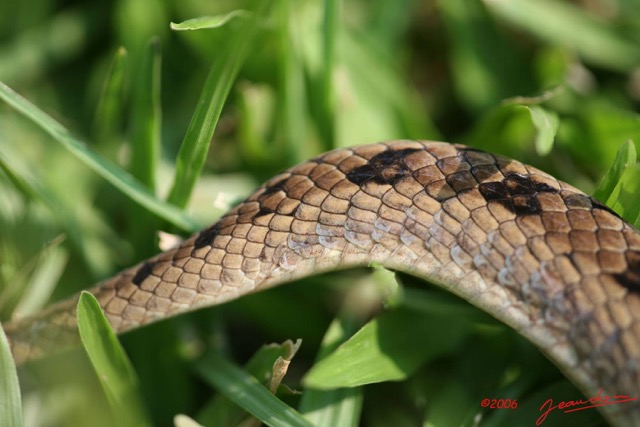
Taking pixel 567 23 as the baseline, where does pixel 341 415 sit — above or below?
below

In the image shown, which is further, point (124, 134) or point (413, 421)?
point (124, 134)

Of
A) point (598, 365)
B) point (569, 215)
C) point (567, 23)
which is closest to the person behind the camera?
point (598, 365)

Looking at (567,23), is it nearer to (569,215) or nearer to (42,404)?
(569,215)

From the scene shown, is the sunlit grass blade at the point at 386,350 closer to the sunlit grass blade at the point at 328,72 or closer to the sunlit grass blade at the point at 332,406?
the sunlit grass blade at the point at 332,406

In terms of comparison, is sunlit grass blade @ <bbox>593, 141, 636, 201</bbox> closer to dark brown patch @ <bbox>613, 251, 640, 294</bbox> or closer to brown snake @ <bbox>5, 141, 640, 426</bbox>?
brown snake @ <bbox>5, 141, 640, 426</bbox>

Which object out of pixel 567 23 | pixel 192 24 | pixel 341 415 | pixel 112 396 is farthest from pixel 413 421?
pixel 567 23

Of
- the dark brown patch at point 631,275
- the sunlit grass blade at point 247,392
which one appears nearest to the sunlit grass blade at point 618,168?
the dark brown patch at point 631,275
